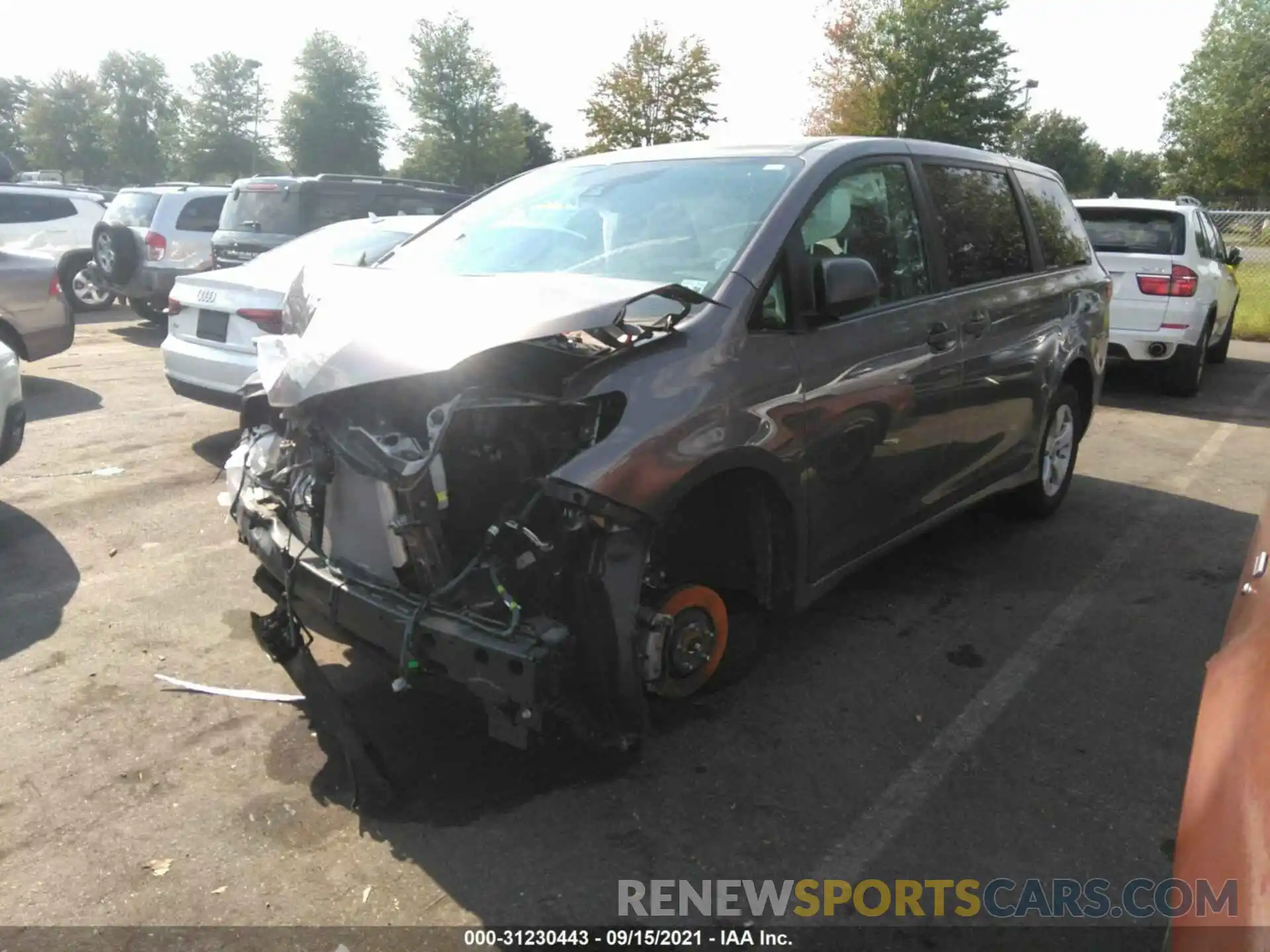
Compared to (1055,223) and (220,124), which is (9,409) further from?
(220,124)

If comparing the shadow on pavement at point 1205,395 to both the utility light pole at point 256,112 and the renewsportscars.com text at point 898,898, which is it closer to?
the renewsportscars.com text at point 898,898

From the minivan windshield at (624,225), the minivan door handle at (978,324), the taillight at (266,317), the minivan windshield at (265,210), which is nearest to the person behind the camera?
the minivan windshield at (624,225)

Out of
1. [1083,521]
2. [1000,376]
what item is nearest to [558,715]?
[1000,376]

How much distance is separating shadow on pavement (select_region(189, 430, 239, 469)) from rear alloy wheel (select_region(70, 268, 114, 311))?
8.15 metres

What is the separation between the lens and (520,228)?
13.6ft

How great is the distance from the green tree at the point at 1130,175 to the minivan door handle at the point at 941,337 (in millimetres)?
67654

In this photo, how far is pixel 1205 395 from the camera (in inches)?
413

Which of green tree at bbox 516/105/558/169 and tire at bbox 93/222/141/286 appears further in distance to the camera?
green tree at bbox 516/105/558/169

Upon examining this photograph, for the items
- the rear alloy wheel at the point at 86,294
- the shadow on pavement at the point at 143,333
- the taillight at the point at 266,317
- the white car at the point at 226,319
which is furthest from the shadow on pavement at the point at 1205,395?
the rear alloy wheel at the point at 86,294

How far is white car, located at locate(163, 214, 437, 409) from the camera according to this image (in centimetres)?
629

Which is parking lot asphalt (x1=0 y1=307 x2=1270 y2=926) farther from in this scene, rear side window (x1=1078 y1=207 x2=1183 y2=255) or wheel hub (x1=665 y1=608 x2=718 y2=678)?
rear side window (x1=1078 y1=207 x2=1183 y2=255)

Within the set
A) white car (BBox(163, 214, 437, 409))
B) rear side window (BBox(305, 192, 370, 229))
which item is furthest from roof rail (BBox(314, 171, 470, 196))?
white car (BBox(163, 214, 437, 409))

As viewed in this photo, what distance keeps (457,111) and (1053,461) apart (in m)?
48.7

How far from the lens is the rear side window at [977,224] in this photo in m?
4.51
